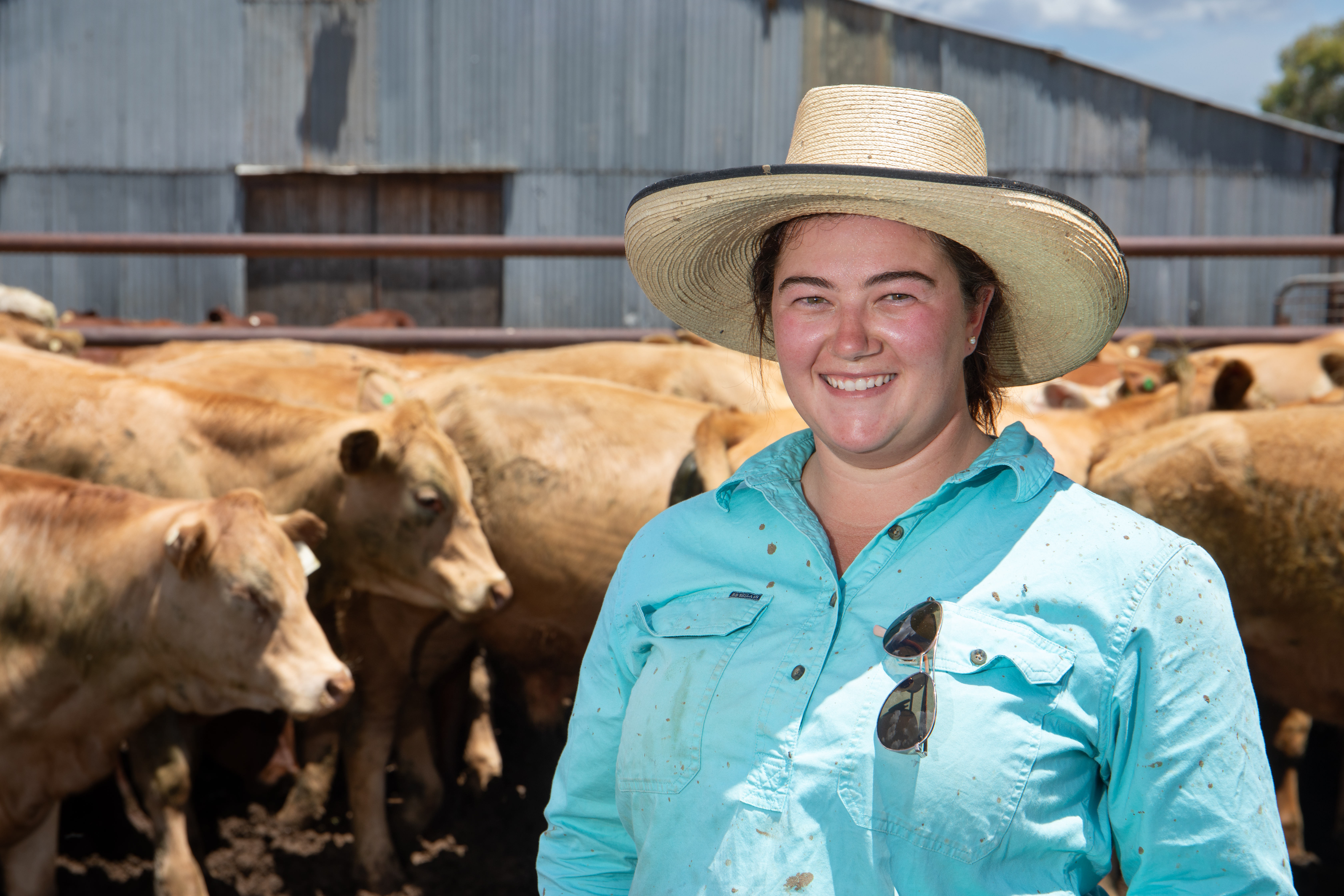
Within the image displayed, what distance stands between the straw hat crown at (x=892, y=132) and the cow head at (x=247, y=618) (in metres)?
2.34

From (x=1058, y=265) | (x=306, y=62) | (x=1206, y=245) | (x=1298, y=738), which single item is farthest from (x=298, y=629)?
(x=306, y=62)

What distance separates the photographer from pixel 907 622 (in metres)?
1.52

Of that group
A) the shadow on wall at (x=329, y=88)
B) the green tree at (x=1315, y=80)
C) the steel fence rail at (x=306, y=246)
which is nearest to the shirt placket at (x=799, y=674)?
the steel fence rail at (x=306, y=246)

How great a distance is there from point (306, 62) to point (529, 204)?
3.53m

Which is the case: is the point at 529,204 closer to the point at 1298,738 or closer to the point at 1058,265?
the point at 1298,738

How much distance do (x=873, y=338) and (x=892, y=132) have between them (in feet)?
1.03

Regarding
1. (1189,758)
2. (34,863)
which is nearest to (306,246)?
(34,863)

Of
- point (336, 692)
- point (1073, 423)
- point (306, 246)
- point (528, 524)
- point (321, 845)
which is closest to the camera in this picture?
point (336, 692)

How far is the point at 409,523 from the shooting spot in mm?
4117

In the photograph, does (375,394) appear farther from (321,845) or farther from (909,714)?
(909,714)

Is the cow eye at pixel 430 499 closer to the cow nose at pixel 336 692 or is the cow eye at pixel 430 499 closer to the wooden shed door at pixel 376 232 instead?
the cow nose at pixel 336 692

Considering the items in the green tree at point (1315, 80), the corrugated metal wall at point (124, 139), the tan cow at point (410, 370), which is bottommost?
the tan cow at point (410, 370)

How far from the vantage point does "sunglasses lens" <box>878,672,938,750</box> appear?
145 cm

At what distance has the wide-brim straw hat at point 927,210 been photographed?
162cm
